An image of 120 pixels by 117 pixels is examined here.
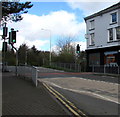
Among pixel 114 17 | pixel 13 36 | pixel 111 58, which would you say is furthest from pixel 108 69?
pixel 13 36

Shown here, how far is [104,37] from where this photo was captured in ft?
110

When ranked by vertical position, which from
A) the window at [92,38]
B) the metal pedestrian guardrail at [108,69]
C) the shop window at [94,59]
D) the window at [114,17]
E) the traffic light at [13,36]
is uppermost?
the window at [114,17]

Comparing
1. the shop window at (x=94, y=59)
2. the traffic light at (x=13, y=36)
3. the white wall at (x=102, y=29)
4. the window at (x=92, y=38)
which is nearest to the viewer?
the traffic light at (x=13, y=36)

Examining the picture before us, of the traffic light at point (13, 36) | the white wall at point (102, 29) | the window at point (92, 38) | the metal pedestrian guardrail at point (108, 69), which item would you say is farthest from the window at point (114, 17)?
the traffic light at point (13, 36)

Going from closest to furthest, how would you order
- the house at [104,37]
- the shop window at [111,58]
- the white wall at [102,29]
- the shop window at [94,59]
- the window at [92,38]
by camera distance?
the shop window at [111,58], the house at [104,37], the white wall at [102,29], the shop window at [94,59], the window at [92,38]

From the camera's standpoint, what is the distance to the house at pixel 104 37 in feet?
103

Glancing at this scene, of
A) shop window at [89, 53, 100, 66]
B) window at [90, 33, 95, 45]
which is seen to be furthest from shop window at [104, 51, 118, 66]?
window at [90, 33, 95, 45]

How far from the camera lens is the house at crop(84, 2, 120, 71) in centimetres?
3127

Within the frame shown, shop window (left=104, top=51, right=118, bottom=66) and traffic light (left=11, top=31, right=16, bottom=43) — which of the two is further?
shop window (left=104, top=51, right=118, bottom=66)

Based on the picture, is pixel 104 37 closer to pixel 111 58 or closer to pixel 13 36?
pixel 111 58

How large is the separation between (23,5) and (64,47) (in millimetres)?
42666

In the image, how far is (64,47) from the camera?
57.8 meters

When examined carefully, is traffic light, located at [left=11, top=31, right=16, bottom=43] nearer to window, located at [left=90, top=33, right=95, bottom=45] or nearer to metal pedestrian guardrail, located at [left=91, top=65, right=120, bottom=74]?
metal pedestrian guardrail, located at [left=91, top=65, right=120, bottom=74]

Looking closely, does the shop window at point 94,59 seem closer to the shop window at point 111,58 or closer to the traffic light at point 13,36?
the shop window at point 111,58
